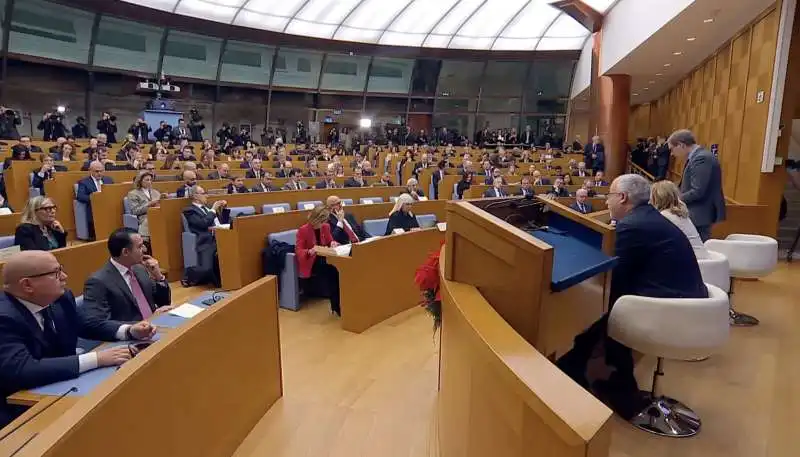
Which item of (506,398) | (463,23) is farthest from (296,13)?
(506,398)

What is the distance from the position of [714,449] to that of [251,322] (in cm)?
225

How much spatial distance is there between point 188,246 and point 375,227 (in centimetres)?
204

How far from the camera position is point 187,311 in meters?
2.71

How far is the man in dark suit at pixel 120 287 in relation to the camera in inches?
105

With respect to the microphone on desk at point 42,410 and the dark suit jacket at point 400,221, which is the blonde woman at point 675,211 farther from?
the microphone on desk at point 42,410

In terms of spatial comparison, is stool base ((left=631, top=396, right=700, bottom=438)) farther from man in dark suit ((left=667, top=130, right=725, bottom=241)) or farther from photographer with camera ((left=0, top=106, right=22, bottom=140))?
photographer with camera ((left=0, top=106, right=22, bottom=140))

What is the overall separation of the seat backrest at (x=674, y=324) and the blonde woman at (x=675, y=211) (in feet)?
3.35

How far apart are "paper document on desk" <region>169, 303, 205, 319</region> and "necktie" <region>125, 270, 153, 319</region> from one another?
0.32 m

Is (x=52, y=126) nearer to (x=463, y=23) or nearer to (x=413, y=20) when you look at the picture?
(x=413, y=20)

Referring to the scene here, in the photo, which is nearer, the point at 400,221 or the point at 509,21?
the point at 400,221

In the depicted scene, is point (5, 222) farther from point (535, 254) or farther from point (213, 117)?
point (213, 117)

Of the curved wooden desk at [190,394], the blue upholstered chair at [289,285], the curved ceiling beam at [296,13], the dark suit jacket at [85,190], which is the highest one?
the curved ceiling beam at [296,13]

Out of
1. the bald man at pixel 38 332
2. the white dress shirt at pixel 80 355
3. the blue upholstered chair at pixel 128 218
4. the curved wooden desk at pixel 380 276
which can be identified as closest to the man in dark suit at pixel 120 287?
the bald man at pixel 38 332

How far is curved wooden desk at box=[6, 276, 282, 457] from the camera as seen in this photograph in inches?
56.0
